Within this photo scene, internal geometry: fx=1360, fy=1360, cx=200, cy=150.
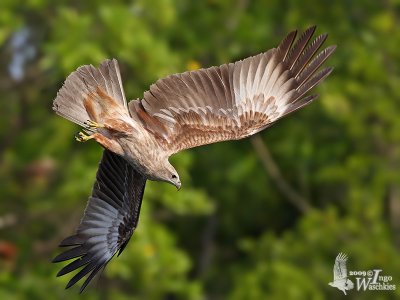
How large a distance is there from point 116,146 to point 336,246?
8929 mm

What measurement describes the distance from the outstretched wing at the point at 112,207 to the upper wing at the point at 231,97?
447 mm

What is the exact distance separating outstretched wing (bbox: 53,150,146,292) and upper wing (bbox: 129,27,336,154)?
17.6 inches

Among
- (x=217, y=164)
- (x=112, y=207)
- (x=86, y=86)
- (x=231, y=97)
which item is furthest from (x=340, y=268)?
(x=86, y=86)

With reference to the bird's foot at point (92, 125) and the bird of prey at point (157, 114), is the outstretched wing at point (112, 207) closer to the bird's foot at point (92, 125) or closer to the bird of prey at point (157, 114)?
the bird of prey at point (157, 114)

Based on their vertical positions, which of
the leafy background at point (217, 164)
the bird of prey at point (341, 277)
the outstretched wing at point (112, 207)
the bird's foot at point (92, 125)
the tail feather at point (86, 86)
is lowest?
the outstretched wing at point (112, 207)


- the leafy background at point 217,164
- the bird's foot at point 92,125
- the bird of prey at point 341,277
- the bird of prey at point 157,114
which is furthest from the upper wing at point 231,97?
the leafy background at point 217,164

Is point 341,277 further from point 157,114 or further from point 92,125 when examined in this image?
point 92,125

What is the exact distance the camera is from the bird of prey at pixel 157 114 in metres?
10.3

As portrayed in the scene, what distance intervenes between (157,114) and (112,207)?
2.72ft

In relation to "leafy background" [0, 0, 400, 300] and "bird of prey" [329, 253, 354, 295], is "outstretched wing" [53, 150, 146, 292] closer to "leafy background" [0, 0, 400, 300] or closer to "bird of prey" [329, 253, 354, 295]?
"bird of prey" [329, 253, 354, 295]

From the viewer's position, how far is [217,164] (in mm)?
22016

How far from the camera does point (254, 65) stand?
10898mm

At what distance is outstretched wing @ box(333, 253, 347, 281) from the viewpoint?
1548 centimetres

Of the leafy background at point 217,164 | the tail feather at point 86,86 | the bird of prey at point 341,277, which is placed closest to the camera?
the tail feather at point 86,86
